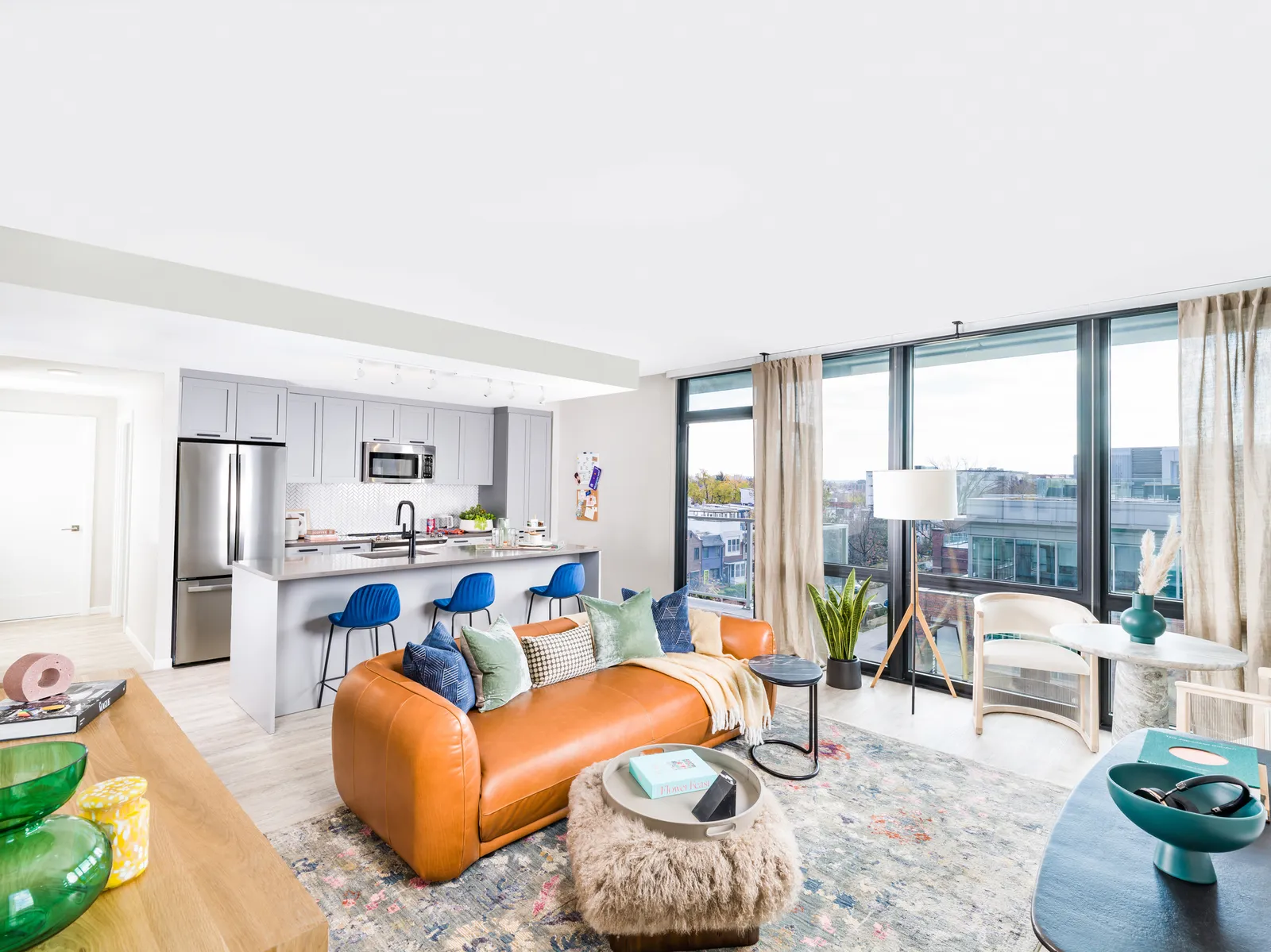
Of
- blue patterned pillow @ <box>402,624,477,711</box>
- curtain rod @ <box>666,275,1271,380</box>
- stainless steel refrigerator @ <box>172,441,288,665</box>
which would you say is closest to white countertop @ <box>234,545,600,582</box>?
stainless steel refrigerator @ <box>172,441,288,665</box>

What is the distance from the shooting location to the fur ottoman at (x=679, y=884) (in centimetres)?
184

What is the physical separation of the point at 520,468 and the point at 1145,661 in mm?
5715

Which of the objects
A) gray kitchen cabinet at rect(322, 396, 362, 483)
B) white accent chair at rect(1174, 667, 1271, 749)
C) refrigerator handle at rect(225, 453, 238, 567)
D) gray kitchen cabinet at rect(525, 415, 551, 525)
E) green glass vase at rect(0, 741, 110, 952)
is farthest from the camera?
gray kitchen cabinet at rect(525, 415, 551, 525)

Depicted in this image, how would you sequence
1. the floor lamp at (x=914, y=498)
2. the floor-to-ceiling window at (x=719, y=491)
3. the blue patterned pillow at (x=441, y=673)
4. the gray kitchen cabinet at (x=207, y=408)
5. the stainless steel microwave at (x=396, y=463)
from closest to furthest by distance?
1. the blue patterned pillow at (x=441, y=673)
2. the floor lamp at (x=914, y=498)
3. the gray kitchen cabinet at (x=207, y=408)
4. the floor-to-ceiling window at (x=719, y=491)
5. the stainless steel microwave at (x=396, y=463)

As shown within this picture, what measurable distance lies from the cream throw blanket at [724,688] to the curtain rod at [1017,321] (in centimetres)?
262

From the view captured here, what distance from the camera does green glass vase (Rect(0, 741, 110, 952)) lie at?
78cm

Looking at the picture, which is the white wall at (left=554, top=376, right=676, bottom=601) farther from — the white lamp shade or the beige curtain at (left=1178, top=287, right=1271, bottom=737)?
the beige curtain at (left=1178, top=287, right=1271, bottom=737)

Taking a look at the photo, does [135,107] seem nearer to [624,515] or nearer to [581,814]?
[581,814]

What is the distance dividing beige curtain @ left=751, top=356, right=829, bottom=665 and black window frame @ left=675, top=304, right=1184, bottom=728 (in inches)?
17.3

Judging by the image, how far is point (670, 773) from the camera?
7.39 feet

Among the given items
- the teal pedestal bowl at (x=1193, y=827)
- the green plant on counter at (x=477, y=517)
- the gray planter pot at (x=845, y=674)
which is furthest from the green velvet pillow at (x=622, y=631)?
the green plant on counter at (x=477, y=517)

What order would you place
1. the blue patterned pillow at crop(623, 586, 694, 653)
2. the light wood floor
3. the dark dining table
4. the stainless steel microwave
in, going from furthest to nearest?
the stainless steel microwave
the blue patterned pillow at crop(623, 586, 694, 653)
the light wood floor
the dark dining table

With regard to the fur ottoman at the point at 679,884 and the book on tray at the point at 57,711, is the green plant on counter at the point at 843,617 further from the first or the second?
the book on tray at the point at 57,711

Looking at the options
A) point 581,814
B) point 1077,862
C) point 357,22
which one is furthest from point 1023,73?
point 581,814
